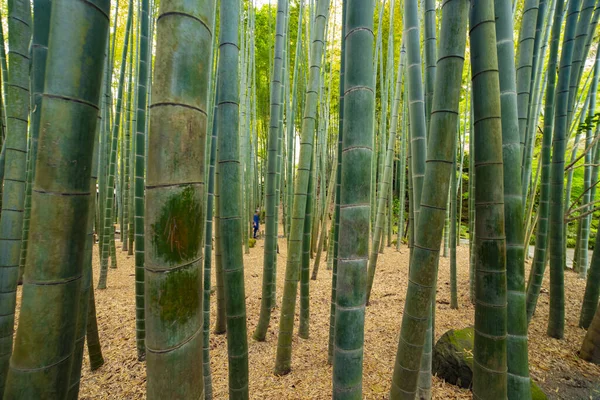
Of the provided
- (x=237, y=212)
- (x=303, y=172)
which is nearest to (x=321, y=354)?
(x=303, y=172)

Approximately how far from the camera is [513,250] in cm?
111

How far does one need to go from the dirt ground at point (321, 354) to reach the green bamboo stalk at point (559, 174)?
0.26 m

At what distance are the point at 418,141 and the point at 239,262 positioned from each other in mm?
1080

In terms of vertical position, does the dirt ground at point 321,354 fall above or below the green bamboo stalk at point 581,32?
below

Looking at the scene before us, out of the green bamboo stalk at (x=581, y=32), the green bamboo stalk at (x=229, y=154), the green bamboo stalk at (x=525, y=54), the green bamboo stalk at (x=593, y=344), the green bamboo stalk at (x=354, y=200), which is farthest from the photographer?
the green bamboo stalk at (x=593, y=344)

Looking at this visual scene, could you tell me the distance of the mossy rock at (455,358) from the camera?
1.99 meters

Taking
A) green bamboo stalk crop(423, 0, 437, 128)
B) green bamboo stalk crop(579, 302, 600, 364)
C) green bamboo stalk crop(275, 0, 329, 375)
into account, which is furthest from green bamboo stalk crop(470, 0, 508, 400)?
green bamboo stalk crop(579, 302, 600, 364)

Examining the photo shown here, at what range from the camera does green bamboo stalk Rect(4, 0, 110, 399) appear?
57 cm

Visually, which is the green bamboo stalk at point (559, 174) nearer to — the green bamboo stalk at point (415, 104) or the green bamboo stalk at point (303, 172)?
the green bamboo stalk at point (415, 104)

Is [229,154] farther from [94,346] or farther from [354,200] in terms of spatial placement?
[94,346]

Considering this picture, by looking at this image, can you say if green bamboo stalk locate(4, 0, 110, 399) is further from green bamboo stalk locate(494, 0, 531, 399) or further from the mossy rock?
the mossy rock

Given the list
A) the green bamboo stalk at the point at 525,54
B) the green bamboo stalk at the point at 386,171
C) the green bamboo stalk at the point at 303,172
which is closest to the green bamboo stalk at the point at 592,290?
the green bamboo stalk at the point at 525,54

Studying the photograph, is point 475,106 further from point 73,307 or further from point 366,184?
point 73,307

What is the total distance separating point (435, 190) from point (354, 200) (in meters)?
0.32
